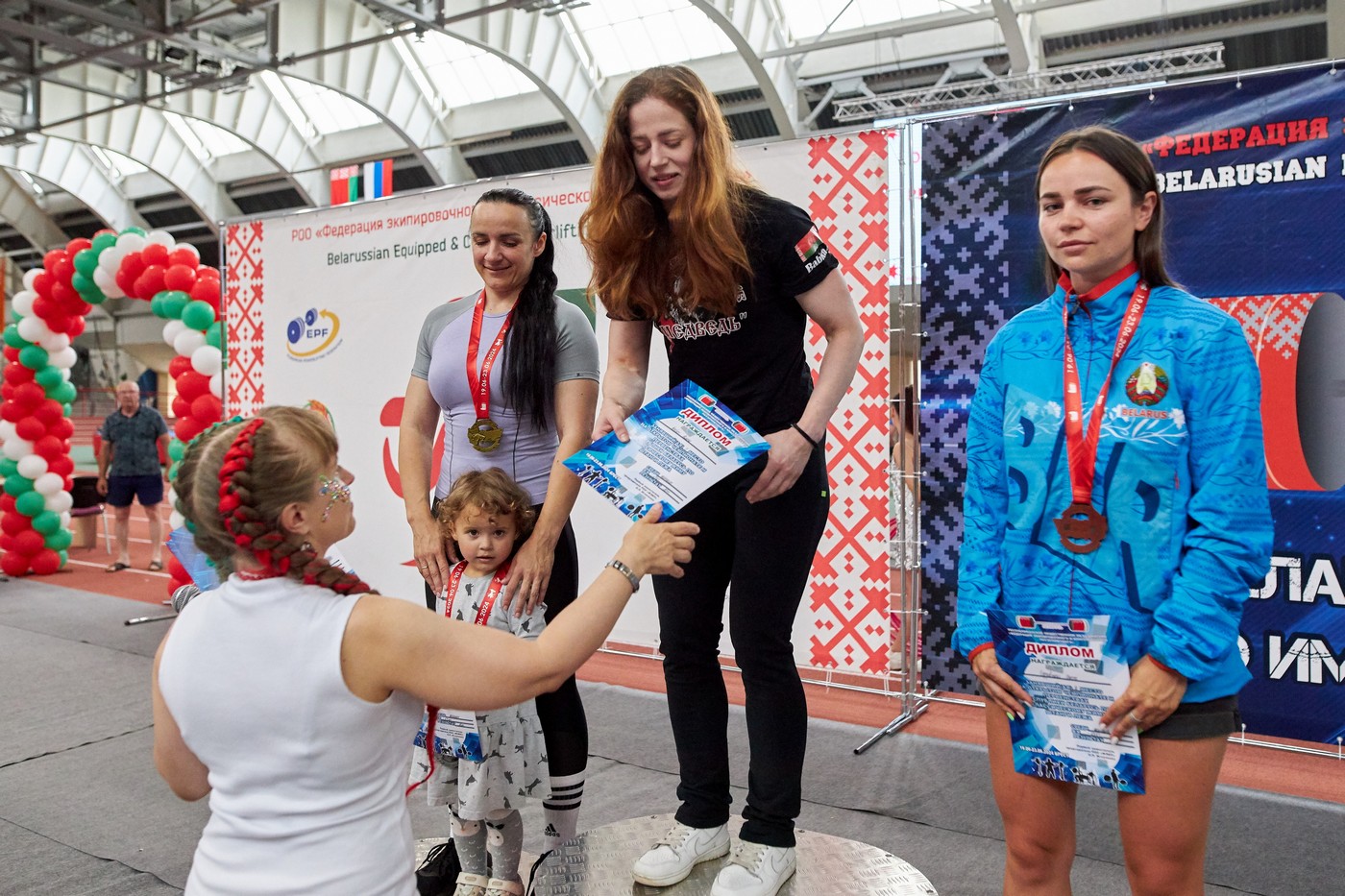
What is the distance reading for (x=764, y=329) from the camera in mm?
2002

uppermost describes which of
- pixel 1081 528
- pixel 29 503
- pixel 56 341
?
pixel 56 341

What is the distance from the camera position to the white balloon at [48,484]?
8164 millimetres

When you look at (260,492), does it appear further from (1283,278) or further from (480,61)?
(480,61)

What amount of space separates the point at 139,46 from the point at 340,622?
15.3m

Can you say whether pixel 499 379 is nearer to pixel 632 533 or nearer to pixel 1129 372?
pixel 632 533

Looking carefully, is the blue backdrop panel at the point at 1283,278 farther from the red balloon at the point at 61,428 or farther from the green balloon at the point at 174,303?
the red balloon at the point at 61,428

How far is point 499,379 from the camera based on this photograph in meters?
2.21

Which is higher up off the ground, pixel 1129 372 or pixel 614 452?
pixel 1129 372

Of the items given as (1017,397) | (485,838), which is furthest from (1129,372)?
(485,838)

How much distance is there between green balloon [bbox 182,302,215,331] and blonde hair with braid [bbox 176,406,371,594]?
19.7ft

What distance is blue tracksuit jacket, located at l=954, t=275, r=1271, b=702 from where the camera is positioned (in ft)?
4.66

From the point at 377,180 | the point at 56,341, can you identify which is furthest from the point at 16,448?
the point at 377,180

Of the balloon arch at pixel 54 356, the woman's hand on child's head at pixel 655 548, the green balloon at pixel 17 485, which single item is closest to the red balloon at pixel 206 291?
the balloon arch at pixel 54 356

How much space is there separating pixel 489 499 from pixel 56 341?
756 cm
